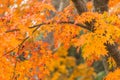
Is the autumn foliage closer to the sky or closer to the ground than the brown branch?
closer to the ground

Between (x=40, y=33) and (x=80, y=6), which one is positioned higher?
(x=80, y=6)

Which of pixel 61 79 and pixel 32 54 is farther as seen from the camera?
pixel 61 79

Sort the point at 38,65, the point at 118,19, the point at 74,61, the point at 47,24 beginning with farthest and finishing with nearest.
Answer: the point at 74,61 < the point at 38,65 < the point at 47,24 < the point at 118,19

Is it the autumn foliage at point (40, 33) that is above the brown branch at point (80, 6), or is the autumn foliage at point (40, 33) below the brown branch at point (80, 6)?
below

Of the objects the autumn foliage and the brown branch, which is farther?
the brown branch

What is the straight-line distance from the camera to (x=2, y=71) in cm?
417

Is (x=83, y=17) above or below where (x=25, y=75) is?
above

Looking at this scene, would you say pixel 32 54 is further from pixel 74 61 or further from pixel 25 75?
pixel 74 61

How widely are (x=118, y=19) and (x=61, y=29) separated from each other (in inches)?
39.5

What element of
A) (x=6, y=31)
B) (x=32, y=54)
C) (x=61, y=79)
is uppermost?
(x=6, y=31)

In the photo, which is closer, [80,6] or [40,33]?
[80,6]

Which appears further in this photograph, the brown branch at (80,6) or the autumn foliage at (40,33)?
the brown branch at (80,6)

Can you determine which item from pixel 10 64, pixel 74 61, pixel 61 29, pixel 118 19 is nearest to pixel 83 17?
pixel 118 19

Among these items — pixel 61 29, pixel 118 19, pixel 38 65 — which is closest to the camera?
pixel 118 19
